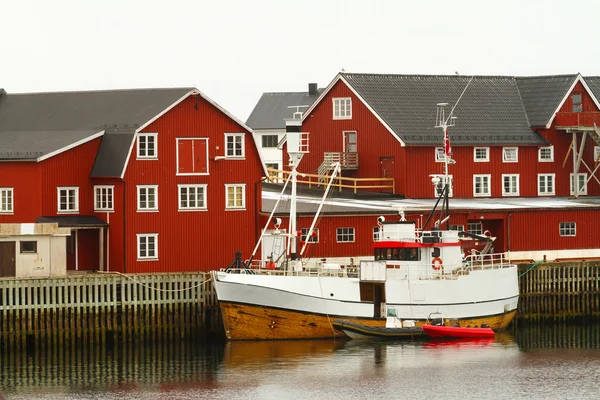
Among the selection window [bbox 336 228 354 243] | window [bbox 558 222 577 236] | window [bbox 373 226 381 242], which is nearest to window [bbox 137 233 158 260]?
window [bbox 336 228 354 243]

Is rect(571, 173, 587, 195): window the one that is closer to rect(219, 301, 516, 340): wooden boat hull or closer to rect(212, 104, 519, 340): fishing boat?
rect(212, 104, 519, 340): fishing boat

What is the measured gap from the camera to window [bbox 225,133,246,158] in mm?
69438

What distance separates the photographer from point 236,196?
228ft

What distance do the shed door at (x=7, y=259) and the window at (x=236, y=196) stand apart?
1021cm

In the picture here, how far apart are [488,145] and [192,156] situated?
60.3 feet

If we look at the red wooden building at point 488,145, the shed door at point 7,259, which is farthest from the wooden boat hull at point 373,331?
the shed door at point 7,259

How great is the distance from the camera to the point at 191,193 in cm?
6850

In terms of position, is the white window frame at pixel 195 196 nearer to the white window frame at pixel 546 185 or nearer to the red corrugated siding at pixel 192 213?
the red corrugated siding at pixel 192 213

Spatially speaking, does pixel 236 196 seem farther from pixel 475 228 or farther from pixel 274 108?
pixel 274 108

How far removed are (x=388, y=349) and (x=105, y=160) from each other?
15515 millimetres

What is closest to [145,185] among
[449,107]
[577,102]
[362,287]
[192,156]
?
[192,156]

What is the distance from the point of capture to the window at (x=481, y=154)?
263 ft

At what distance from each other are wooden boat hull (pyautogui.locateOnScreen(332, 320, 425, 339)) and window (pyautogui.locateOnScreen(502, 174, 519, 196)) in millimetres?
18810

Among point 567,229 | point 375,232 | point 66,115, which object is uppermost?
point 66,115
